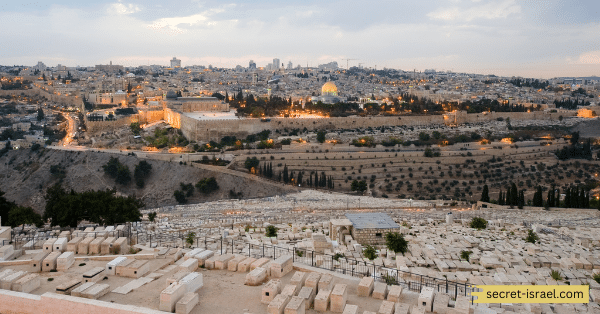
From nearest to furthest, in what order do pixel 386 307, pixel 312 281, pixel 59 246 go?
pixel 386 307 < pixel 312 281 < pixel 59 246

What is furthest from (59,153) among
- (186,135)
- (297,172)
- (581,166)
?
(581,166)

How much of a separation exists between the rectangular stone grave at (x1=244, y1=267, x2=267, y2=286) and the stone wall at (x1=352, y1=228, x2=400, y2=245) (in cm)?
573

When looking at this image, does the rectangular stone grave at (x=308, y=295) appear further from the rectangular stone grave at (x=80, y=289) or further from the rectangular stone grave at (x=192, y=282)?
the rectangular stone grave at (x=80, y=289)

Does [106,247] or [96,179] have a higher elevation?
[106,247]

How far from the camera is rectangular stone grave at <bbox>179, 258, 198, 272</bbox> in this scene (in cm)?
887

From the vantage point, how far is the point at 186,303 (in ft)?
23.5

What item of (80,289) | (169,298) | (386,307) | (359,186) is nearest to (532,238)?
(386,307)

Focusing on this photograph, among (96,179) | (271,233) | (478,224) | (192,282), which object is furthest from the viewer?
(96,179)

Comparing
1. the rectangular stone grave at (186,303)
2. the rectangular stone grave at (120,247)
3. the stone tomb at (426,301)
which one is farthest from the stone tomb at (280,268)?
the rectangular stone grave at (120,247)

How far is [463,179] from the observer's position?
100 feet

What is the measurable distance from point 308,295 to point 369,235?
6.66 m

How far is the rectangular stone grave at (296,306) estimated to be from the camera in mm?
6972

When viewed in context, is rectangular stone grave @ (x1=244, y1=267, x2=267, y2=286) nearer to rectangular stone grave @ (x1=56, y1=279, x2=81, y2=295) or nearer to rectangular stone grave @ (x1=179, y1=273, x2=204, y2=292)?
rectangular stone grave @ (x1=179, y1=273, x2=204, y2=292)

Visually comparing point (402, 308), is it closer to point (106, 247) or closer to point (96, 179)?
point (106, 247)
